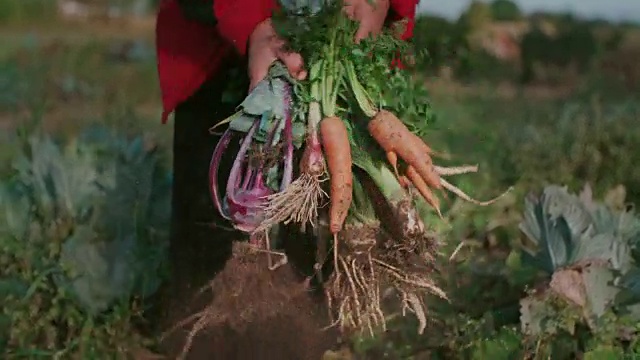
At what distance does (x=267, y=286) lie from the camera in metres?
2.43

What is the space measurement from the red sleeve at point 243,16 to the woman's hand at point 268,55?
1 cm

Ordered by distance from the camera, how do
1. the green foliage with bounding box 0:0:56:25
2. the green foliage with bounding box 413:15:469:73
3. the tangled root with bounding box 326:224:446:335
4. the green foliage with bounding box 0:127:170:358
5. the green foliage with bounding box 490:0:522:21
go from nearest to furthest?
1. the tangled root with bounding box 326:224:446:335
2. the green foliage with bounding box 413:15:469:73
3. the green foliage with bounding box 0:127:170:358
4. the green foliage with bounding box 0:0:56:25
5. the green foliage with bounding box 490:0:522:21

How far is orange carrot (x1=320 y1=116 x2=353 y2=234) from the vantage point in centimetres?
218

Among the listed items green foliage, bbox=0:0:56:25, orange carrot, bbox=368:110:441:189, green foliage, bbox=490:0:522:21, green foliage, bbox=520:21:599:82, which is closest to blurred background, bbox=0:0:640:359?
orange carrot, bbox=368:110:441:189

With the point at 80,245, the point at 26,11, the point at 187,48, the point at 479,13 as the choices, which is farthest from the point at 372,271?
the point at 26,11

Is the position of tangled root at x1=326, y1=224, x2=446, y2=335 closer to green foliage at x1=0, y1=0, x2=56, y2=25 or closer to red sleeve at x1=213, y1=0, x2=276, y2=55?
red sleeve at x1=213, y1=0, x2=276, y2=55

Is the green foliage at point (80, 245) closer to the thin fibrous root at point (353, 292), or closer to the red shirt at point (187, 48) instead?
the red shirt at point (187, 48)

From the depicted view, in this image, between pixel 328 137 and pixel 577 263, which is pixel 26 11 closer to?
pixel 577 263

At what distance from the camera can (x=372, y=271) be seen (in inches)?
92.7

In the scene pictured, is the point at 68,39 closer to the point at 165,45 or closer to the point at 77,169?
the point at 77,169

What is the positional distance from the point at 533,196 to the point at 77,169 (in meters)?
1.26

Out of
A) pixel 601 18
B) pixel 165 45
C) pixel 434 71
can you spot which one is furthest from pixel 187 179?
pixel 601 18

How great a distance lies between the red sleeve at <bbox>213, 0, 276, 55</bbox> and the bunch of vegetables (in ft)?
0.16

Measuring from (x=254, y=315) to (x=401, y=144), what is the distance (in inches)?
19.1
